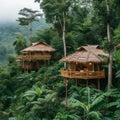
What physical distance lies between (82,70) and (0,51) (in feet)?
219

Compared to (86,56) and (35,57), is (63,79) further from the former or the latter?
(35,57)

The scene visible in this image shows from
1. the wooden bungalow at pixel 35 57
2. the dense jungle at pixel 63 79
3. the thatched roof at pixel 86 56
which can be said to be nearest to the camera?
the dense jungle at pixel 63 79

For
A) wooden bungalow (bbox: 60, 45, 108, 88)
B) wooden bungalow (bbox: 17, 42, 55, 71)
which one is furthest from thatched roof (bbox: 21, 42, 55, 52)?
wooden bungalow (bbox: 60, 45, 108, 88)

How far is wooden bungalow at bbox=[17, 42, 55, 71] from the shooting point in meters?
41.0

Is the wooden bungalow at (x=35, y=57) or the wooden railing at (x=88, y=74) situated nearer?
the wooden railing at (x=88, y=74)

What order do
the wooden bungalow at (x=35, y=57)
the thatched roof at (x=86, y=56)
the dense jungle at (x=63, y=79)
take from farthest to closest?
the wooden bungalow at (x=35, y=57)
the thatched roof at (x=86, y=56)
the dense jungle at (x=63, y=79)

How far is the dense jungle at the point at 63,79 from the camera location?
25047 millimetres

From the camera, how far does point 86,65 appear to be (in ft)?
102

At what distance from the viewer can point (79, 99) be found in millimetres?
26812

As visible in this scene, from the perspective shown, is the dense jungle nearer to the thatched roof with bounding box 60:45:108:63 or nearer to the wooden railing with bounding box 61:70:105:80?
the wooden railing with bounding box 61:70:105:80

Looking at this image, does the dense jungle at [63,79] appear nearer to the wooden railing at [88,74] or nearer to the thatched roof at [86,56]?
the wooden railing at [88,74]

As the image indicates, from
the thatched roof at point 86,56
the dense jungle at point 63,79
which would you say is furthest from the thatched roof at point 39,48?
the thatched roof at point 86,56

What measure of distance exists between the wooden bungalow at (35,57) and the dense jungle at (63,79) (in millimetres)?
780

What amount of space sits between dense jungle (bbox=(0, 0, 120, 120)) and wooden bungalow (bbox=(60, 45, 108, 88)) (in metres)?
0.85
